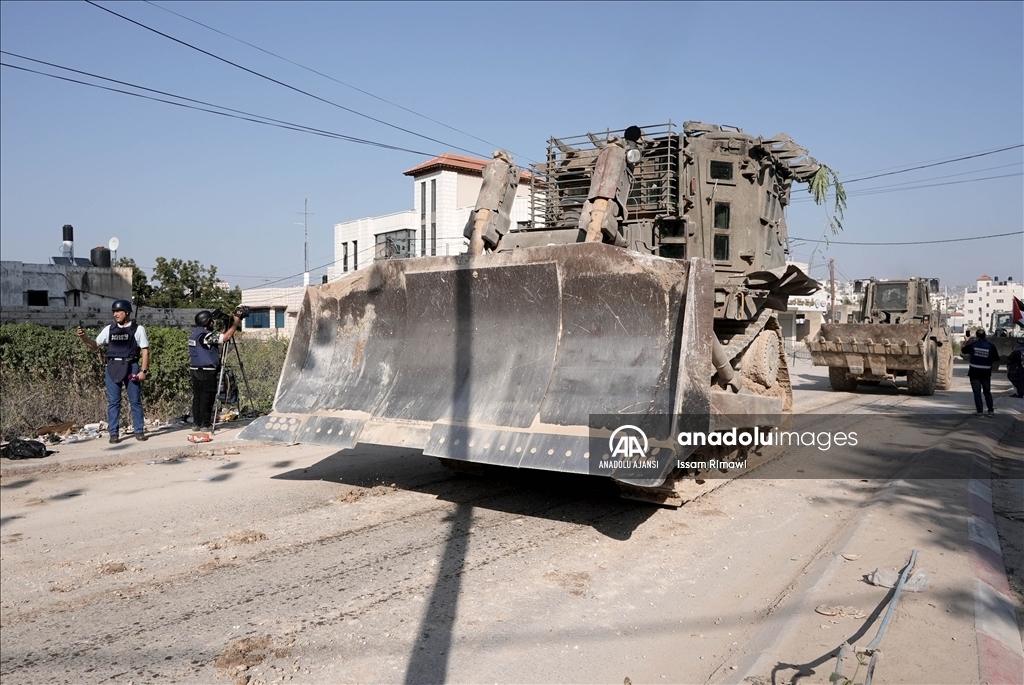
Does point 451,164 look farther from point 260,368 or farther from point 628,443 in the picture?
point 628,443

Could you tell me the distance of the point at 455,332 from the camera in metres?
6.00

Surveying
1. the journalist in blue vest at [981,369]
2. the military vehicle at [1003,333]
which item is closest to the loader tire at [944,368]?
the military vehicle at [1003,333]

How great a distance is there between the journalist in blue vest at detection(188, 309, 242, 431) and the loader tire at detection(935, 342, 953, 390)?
15.4 m

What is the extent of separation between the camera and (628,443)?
459 centimetres

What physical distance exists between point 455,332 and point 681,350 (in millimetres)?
1920

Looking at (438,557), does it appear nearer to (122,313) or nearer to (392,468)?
(392,468)

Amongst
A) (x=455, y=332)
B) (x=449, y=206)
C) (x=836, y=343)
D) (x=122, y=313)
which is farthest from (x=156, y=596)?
(x=449, y=206)

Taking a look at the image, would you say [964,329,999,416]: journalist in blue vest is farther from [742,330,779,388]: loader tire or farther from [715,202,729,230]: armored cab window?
[715,202,729,230]: armored cab window

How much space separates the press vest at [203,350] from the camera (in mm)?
9078

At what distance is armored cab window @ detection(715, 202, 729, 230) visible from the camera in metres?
8.21

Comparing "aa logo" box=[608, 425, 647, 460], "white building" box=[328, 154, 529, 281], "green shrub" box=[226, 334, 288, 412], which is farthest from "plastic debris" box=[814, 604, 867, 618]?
"white building" box=[328, 154, 529, 281]

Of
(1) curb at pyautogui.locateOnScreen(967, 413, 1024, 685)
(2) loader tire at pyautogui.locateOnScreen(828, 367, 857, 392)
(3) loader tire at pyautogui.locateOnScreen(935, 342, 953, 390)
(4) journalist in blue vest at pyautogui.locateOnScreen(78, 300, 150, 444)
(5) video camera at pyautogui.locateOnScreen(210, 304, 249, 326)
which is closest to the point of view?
(1) curb at pyautogui.locateOnScreen(967, 413, 1024, 685)

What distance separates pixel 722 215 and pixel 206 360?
6169 millimetres

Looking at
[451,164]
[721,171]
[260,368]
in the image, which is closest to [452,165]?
[451,164]
